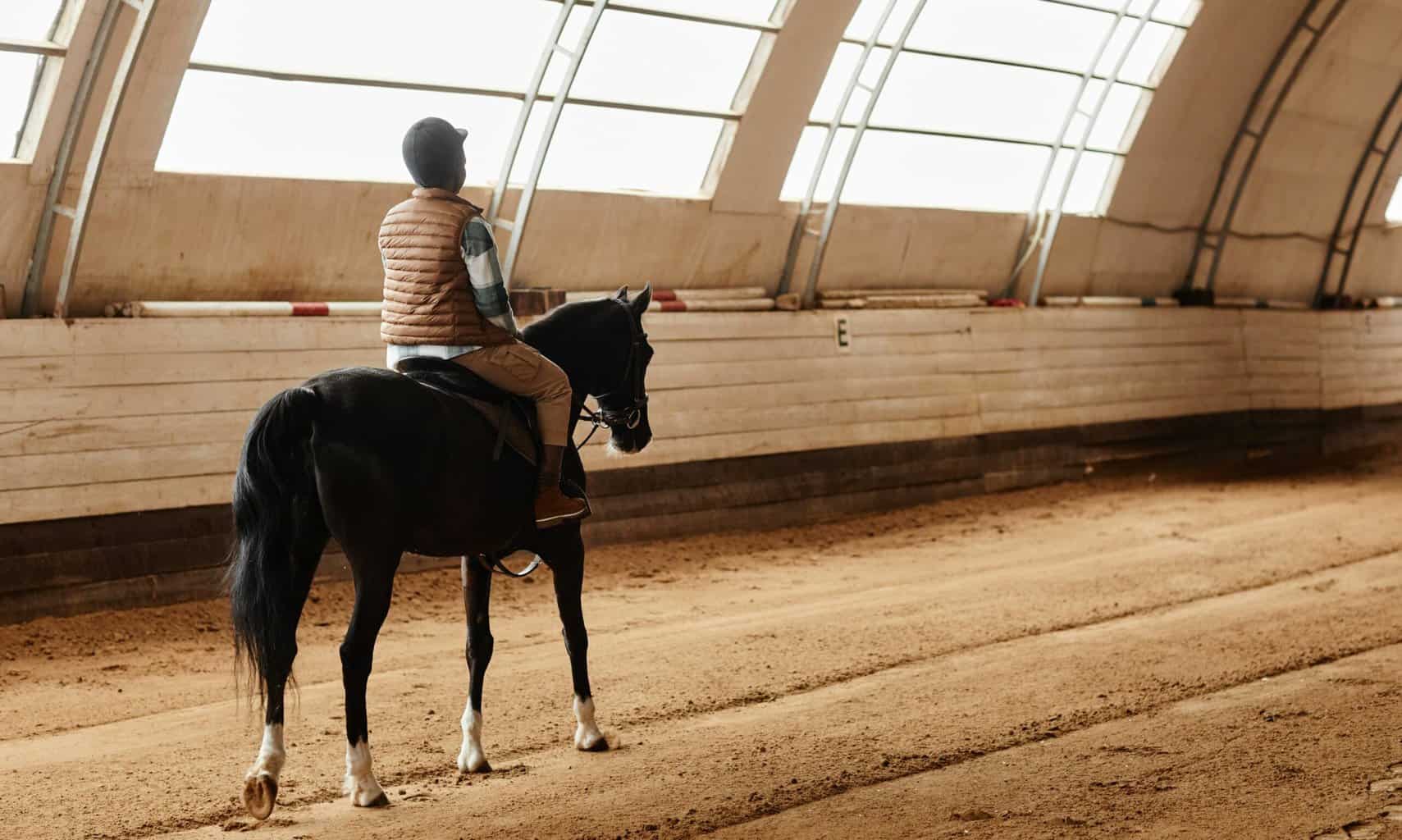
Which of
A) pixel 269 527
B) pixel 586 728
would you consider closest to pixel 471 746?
pixel 586 728

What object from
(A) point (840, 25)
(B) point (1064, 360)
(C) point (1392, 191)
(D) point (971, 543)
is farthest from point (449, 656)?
(C) point (1392, 191)

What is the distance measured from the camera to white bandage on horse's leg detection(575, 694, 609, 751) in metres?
5.15

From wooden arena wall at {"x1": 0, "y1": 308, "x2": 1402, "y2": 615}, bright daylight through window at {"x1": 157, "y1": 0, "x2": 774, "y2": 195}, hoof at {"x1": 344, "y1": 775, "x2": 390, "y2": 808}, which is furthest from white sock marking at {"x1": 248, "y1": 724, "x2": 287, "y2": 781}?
bright daylight through window at {"x1": 157, "y1": 0, "x2": 774, "y2": 195}

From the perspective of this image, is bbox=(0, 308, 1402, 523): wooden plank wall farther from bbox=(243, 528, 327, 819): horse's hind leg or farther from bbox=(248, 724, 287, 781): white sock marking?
bbox=(248, 724, 287, 781): white sock marking

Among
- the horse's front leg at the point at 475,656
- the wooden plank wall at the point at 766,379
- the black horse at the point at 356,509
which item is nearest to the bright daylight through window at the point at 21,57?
the wooden plank wall at the point at 766,379

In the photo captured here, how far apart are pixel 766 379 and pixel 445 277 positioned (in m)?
6.27

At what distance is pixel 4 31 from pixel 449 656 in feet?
12.6

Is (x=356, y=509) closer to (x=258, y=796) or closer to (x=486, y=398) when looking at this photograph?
(x=486, y=398)

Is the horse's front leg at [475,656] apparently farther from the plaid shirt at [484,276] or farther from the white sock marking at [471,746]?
the plaid shirt at [484,276]

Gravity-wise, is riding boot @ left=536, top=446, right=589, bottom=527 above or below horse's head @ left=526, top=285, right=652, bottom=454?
below

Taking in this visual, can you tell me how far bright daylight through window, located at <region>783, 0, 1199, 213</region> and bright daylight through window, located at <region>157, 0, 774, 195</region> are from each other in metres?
1.23

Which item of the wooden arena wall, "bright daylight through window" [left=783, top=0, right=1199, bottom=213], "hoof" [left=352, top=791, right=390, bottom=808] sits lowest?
"hoof" [left=352, top=791, right=390, bottom=808]

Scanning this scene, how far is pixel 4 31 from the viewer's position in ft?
22.9

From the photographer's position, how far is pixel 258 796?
4.23 m
